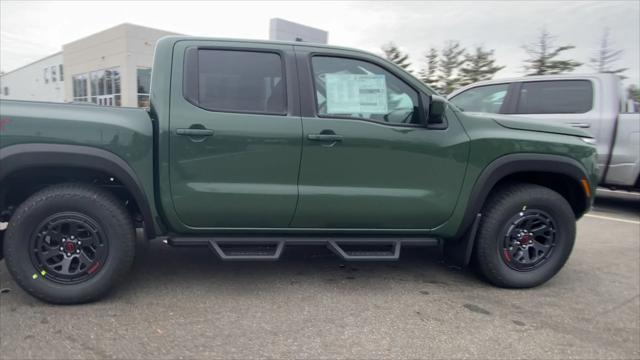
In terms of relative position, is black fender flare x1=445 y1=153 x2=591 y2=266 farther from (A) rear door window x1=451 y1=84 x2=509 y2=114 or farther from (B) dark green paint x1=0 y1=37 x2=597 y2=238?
(A) rear door window x1=451 y1=84 x2=509 y2=114

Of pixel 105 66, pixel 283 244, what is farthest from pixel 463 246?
pixel 105 66

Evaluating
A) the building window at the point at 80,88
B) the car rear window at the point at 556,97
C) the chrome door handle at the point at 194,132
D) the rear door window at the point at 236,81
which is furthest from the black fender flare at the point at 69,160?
the building window at the point at 80,88

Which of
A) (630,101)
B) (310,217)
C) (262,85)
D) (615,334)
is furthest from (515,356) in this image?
(630,101)

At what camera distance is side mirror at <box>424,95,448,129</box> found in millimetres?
3287

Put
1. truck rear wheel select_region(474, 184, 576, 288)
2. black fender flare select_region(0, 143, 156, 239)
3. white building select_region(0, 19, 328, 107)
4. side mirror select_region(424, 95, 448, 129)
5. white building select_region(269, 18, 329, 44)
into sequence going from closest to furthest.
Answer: black fender flare select_region(0, 143, 156, 239) → side mirror select_region(424, 95, 448, 129) → truck rear wheel select_region(474, 184, 576, 288) → white building select_region(269, 18, 329, 44) → white building select_region(0, 19, 328, 107)

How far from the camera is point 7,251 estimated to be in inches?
115

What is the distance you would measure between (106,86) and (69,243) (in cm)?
3075

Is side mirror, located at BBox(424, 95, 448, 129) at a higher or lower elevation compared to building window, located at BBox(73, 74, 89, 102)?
lower

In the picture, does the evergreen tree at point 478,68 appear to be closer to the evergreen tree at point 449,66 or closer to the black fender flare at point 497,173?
the evergreen tree at point 449,66

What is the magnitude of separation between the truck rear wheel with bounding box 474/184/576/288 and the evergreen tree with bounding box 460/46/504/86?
11932 mm

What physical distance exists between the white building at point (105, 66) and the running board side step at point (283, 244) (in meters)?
21.4

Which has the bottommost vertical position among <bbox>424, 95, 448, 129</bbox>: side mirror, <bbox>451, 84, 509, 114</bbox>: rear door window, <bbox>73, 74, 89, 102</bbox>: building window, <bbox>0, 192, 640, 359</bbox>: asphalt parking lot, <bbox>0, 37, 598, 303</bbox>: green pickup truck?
<bbox>0, 192, 640, 359</bbox>: asphalt parking lot

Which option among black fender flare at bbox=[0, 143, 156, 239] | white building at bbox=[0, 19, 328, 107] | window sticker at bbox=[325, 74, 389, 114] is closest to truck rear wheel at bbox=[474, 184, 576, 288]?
window sticker at bbox=[325, 74, 389, 114]

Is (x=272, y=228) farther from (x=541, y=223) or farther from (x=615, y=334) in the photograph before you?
(x=615, y=334)
